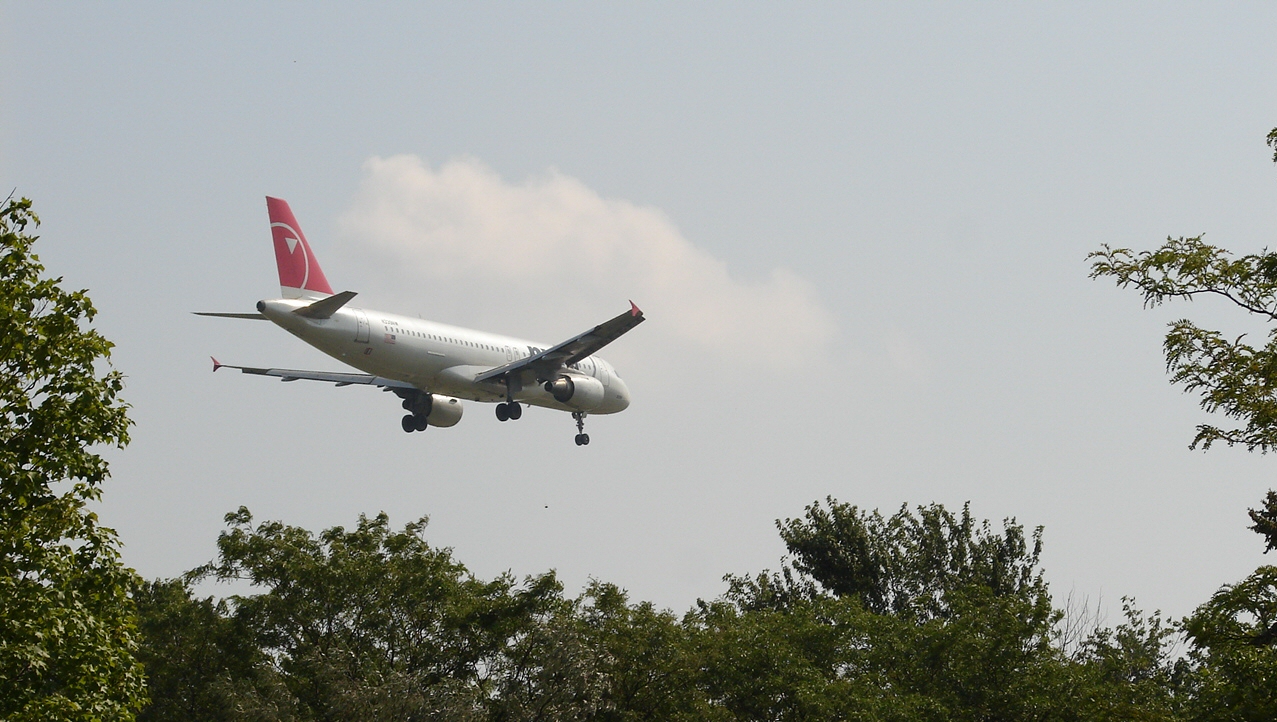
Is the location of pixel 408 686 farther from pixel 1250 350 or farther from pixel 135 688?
pixel 1250 350

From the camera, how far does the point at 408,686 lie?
30.8 metres

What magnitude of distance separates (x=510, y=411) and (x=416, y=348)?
500 cm

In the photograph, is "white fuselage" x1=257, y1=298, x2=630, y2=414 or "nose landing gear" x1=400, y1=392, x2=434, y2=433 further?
"nose landing gear" x1=400, y1=392, x2=434, y2=433

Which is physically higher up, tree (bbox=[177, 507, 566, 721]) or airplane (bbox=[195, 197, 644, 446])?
airplane (bbox=[195, 197, 644, 446])

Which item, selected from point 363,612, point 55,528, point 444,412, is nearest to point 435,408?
point 444,412

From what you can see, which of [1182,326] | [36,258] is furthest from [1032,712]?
[36,258]

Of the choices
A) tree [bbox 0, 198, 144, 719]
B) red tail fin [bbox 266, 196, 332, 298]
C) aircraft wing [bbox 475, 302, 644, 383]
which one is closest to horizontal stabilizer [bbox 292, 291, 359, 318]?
red tail fin [bbox 266, 196, 332, 298]

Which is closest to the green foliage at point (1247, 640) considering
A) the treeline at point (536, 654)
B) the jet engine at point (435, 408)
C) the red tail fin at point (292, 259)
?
the treeline at point (536, 654)

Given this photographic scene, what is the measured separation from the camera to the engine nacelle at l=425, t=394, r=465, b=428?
52.6m

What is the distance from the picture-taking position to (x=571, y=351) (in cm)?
4844

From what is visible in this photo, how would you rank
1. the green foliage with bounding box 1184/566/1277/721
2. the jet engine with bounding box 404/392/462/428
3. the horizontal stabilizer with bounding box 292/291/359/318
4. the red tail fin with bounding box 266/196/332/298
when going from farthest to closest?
the jet engine with bounding box 404/392/462/428 < the red tail fin with bounding box 266/196/332/298 < the horizontal stabilizer with bounding box 292/291/359/318 < the green foliage with bounding box 1184/566/1277/721

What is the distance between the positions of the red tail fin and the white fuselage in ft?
2.61

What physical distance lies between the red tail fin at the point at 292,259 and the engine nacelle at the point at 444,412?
767cm

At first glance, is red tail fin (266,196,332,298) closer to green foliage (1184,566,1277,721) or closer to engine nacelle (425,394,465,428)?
engine nacelle (425,394,465,428)
